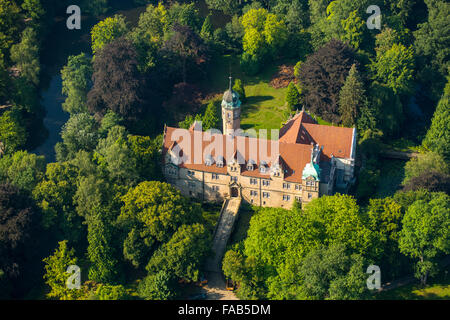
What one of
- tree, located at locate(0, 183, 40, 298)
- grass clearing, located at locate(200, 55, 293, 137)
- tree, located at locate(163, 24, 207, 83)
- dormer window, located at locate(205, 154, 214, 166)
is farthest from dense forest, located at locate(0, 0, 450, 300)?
dormer window, located at locate(205, 154, 214, 166)

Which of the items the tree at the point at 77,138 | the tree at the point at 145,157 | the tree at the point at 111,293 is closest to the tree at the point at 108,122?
the tree at the point at 77,138

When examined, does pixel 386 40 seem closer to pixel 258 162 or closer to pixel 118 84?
pixel 258 162

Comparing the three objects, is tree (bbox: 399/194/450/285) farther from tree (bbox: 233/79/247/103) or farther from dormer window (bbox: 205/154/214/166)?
tree (bbox: 233/79/247/103)

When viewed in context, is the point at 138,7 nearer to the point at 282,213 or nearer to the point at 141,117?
the point at 141,117

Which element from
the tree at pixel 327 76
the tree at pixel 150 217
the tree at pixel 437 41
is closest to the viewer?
the tree at pixel 150 217

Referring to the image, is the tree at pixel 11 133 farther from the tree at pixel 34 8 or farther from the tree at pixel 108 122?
the tree at pixel 34 8

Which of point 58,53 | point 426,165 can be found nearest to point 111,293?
point 426,165
